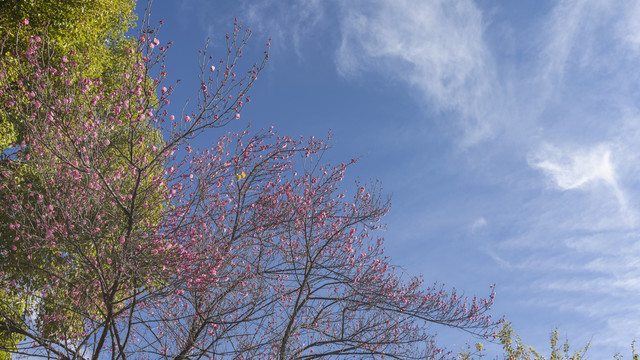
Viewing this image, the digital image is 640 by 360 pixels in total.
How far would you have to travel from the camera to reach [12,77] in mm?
10383

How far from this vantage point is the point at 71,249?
9039 mm

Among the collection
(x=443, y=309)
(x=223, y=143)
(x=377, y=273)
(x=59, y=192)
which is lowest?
(x=443, y=309)

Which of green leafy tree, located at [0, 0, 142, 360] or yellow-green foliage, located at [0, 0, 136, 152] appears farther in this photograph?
yellow-green foliage, located at [0, 0, 136, 152]

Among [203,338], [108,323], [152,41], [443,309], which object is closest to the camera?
[152,41]

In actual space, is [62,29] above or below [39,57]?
above

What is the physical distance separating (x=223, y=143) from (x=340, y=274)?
3.57 m

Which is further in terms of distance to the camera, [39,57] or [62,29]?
[62,29]

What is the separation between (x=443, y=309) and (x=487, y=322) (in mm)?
1058

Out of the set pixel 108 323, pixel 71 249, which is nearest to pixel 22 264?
pixel 71 249

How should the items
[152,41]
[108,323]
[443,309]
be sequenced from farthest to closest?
[443,309] < [108,323] < [152,41]

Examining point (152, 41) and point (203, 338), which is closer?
point (152, 41)

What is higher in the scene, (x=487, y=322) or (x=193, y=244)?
(x=193, y=244)

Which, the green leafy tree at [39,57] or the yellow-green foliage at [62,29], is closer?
the green leafy tree at [39,57]

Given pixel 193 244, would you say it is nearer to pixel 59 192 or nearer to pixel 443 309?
pixel 59 192
